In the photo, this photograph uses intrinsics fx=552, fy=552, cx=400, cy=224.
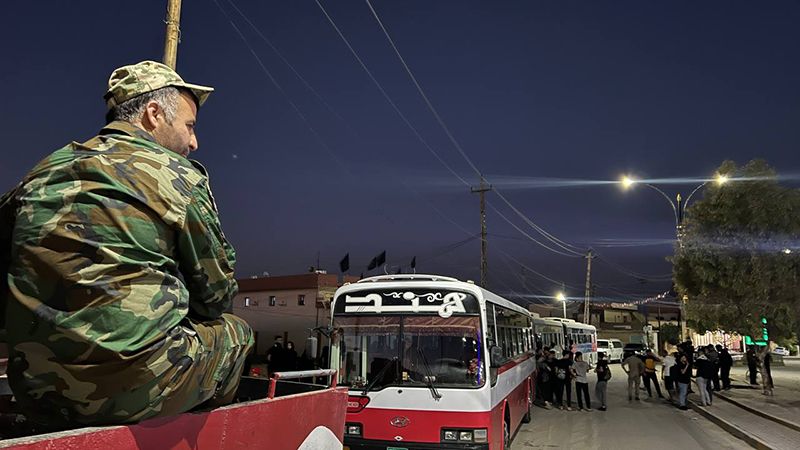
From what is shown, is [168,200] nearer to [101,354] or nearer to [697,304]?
[101,354]

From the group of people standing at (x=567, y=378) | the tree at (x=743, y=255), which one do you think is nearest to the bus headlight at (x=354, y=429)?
the group of people standing at (x=567, y=378)

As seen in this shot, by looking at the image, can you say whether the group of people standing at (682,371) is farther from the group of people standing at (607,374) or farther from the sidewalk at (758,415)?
the sidewalk at (758,415)

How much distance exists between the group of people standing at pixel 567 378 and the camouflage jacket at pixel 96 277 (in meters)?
17.4

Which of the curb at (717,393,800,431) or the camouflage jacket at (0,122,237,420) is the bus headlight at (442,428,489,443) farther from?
the curb at (717,393,800,431)

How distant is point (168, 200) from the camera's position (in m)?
1.61

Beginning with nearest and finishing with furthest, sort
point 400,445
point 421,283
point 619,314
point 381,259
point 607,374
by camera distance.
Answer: point 400,445 → point 421,283 → point 607,374 → point 381,259 → point 619,314

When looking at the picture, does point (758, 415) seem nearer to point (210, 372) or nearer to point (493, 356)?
point (493, 356)

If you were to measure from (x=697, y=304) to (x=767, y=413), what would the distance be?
539 cm

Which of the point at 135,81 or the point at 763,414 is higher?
the point at 135,81

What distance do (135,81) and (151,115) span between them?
0.12 metres

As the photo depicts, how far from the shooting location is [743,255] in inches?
705

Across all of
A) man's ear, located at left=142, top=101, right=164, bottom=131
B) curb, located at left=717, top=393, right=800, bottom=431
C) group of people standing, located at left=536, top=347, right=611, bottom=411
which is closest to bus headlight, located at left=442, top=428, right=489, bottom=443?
man's ear, located at left=142, top=101, right=164, bottom=131

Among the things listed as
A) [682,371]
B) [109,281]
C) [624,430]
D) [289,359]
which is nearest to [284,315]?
[289,359]

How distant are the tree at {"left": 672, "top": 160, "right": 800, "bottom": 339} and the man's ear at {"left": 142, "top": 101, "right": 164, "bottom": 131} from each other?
1930 centimetres
